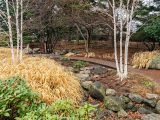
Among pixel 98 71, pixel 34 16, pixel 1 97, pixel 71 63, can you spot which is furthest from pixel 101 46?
pixel 1 97

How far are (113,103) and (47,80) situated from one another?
1606 mm

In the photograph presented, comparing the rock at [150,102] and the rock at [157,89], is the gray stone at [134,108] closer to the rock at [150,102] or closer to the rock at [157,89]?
the rock at [150,102]

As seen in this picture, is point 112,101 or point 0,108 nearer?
point 0,108

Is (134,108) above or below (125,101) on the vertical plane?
below

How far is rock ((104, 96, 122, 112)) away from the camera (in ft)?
21.7

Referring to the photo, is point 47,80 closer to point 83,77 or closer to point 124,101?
point 124,101

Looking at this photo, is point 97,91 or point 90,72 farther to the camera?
point 90,72

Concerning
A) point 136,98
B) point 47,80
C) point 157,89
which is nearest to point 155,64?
point 157,89

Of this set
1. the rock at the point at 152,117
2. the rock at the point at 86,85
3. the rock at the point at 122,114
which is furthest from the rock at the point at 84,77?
the rock at the point at 152,117

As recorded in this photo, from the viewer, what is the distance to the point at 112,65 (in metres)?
10.7

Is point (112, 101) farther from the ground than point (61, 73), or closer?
closer

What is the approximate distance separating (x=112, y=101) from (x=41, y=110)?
322cm

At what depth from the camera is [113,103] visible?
668 centimetres

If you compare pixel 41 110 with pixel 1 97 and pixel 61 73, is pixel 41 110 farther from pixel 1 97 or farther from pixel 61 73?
pixel 61 73
